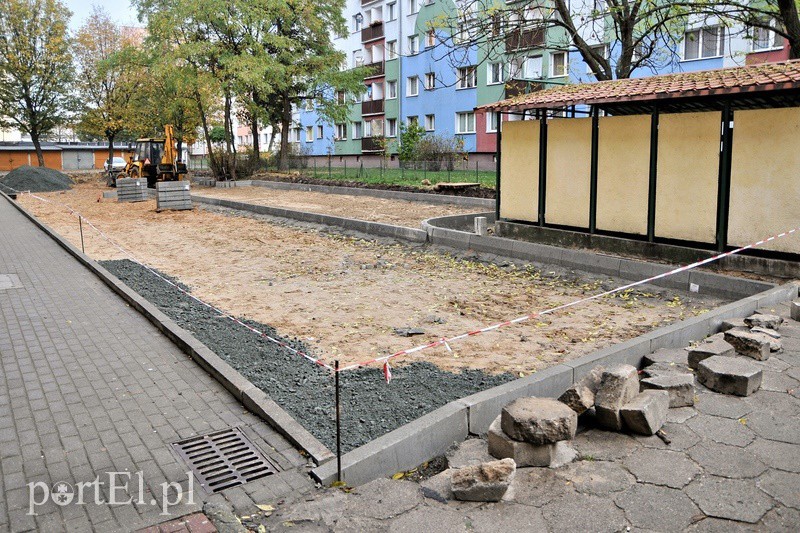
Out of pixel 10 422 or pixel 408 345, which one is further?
pixel 408 345

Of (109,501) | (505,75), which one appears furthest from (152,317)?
(505,75)

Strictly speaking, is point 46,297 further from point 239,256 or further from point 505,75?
point 505,75

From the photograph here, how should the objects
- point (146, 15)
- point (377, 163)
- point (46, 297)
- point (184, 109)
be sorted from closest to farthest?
1. point (46, 297)
2. point (146, 15)
3. point (184, 109)
4. point (377, 163)

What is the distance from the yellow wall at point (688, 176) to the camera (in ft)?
36.1

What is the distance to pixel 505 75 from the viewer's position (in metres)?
39.5

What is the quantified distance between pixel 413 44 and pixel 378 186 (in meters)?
20.7

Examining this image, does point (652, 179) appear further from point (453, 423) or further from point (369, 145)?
point (369, 145)

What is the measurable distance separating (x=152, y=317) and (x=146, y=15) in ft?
133

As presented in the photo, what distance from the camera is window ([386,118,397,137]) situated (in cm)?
5197

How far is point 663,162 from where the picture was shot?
1170cm

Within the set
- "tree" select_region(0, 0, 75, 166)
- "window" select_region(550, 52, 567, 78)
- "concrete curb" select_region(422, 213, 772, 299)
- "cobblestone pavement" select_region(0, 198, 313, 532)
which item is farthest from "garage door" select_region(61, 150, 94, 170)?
"cobblestone pavement" select_region(0, 198, 313, 532)

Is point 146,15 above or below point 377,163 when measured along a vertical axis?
above

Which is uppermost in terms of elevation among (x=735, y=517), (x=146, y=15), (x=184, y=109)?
(x=146, y=15)

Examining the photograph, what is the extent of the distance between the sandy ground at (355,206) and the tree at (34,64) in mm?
23631
